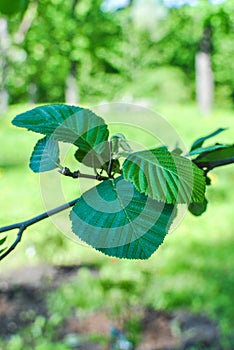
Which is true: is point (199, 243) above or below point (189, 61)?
below

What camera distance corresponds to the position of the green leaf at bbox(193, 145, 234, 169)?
0.36 meters

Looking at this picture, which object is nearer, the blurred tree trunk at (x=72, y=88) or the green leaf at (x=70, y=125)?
the green leaf at (x=70, y=125)

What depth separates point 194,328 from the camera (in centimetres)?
213

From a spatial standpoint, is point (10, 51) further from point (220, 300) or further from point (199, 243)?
point (220, 300)

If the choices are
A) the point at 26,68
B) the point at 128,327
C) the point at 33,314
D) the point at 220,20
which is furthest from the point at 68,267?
the point at 26,68

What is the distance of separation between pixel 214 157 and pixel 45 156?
0.45ft

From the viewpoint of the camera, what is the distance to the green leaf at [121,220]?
23cm

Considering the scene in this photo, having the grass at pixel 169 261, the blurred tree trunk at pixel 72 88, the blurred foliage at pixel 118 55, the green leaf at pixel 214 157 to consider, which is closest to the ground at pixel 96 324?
the grass at pixel 169 261

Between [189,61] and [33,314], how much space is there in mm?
14522

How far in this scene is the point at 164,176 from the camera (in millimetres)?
248

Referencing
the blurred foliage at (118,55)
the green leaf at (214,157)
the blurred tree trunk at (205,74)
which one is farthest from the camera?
the blurred foliage at (118,55)

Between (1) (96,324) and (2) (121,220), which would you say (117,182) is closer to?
(2) (121,220)

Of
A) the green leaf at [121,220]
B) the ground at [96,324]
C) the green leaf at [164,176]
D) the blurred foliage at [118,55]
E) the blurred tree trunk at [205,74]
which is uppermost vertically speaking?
the blurred foliage at [118,55]

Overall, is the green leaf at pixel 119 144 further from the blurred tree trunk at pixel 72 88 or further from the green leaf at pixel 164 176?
the blurred tree trunk at pixel 72 88
